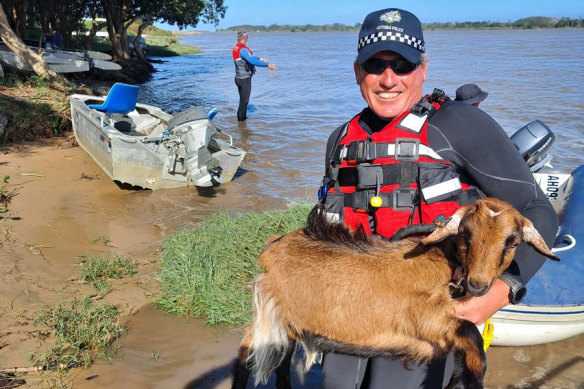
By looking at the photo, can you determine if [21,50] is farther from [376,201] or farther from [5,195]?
[376,201]

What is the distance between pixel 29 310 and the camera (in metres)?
4.90

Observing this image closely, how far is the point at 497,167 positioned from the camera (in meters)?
2.13

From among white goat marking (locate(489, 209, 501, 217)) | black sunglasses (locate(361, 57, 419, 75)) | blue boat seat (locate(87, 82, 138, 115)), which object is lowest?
blue boat seat (locate(87, 82, 138, 115))

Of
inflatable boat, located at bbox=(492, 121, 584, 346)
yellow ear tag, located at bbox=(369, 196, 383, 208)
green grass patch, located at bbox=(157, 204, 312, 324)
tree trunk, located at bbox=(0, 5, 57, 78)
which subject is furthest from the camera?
tree trunk, located at bbox=(0, 5, 57, 78)

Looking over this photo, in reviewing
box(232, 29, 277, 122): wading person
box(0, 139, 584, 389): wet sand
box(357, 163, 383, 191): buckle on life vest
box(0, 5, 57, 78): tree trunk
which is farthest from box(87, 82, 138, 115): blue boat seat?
box(357, 163, 383, 191): buckle on life vest

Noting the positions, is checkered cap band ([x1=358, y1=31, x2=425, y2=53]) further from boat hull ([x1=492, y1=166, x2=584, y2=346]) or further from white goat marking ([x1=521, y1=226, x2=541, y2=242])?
boat hull ([x1=492, y1=166, x2=584, y2=346])

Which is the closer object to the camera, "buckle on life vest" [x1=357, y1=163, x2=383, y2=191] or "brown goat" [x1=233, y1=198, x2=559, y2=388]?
"brown goat" [x1=233, y1=198, x2=559, y2=388]

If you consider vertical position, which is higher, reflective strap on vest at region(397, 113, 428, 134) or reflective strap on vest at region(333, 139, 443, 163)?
reflective strap on vest at region(397, 113, 428, 134)

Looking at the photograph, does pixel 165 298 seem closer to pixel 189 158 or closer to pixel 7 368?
pixel 7 368

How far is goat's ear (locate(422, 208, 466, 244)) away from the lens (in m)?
1.95

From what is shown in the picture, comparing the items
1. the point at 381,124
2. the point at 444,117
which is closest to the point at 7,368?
the point at 381,124

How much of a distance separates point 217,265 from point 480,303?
3.78 meters

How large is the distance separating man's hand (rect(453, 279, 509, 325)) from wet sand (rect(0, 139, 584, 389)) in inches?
100

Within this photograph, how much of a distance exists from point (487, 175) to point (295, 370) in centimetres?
286
